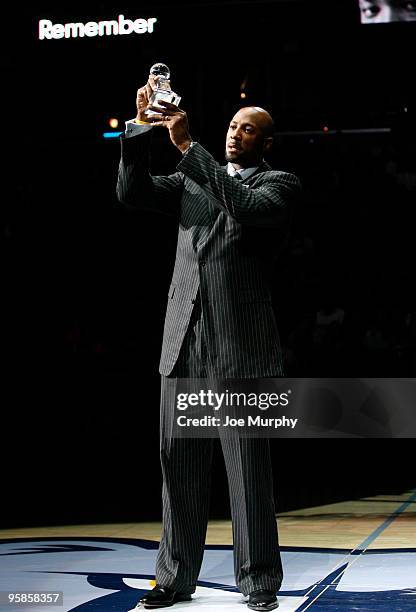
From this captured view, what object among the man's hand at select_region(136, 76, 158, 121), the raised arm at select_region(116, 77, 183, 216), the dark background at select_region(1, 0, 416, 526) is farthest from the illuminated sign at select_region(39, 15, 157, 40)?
the man's hand at select_region(136, 76, 158, 121)

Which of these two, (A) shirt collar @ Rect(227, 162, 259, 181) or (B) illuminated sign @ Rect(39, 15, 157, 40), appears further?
(B) illuminated sign @ Rect(39, 15, 157, 40)

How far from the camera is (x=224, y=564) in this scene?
331cm

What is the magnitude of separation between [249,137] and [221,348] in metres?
0.60

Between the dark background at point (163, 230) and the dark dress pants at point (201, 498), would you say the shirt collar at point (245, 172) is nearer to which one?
the dark dress pants at point (201, 498)

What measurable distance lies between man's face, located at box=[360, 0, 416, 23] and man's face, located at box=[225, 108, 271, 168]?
4.57 meters

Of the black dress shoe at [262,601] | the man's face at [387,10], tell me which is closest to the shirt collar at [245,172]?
the black dress shoe at [262,601]

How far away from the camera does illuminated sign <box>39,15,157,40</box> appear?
23.7 feet

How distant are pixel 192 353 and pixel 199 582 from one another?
771mm

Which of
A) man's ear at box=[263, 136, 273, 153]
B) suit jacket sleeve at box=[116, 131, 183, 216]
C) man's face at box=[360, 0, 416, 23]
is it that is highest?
man's face at box=[360, 0, 416, 23]

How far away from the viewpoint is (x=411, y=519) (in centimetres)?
450

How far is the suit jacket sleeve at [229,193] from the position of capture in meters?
2.52

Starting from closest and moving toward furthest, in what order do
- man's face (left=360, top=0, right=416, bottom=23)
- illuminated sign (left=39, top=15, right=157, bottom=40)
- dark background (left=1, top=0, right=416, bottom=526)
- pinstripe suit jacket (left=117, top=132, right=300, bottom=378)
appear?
pinstripe suit jacket (left=117, top=132, right=300, bottom=378), man's face (left=360, top=0, right=416, bottom=23), illuminated sign (left=39, top=15, right=157, bottom=40), dark background (left=1, top=0, right=416, bottom=526)

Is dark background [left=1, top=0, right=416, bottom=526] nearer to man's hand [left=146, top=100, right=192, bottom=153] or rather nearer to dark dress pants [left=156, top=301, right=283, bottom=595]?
dark dress pants [left=156, top=301, right=283, bottom=595]

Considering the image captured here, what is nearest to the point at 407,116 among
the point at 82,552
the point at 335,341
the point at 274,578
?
the point at 335,341
